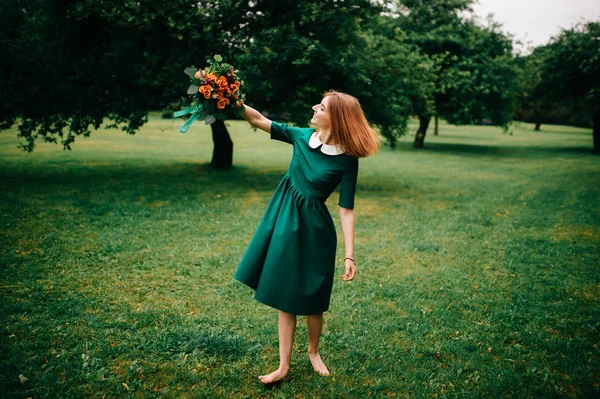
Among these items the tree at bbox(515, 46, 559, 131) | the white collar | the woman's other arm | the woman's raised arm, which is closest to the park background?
the woman's other arm

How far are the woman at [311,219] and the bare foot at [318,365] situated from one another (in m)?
0.51

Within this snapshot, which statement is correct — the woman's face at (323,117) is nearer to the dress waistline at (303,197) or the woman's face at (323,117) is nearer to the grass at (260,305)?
the dress waistline at (303,197)

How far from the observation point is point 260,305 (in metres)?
4.85

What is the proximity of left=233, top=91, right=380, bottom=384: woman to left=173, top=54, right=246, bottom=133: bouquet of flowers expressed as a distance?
64 centimetres

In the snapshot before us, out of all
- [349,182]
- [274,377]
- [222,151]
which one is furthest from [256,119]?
[222,151]

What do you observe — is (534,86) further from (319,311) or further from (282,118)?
(319,311)

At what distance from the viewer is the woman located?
10.6 feet

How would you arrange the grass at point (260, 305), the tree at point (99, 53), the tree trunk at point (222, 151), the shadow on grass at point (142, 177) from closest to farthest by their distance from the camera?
the grass at point (260, 305) → the tree at point (99, 53) → the shadow on grass at point (142, 177) → the tree trunk at point (222, 151)

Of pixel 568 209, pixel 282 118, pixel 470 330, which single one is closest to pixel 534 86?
pixel 568 209

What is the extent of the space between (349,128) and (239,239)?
4.48 m

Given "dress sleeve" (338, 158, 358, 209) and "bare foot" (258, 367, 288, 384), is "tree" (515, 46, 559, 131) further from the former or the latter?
"bare foot" (258, 367, 288, 384)

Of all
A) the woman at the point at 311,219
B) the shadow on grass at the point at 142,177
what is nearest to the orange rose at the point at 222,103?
the woman at the point at 311,219

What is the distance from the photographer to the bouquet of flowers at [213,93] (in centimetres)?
322

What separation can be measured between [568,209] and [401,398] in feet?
30.3
